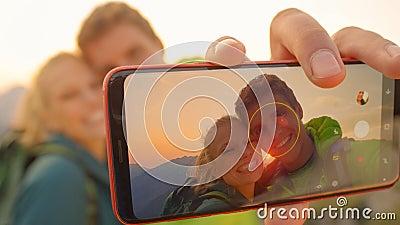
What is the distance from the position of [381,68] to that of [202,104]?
174mm

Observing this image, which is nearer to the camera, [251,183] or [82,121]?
[251,183]

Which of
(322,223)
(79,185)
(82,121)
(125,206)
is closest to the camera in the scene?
(125,206)

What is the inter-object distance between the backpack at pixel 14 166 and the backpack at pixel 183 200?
2.31ft

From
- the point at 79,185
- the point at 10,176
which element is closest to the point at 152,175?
the point at 79,185

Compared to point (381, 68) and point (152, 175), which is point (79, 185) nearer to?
point (152, 175)

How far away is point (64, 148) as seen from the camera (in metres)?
1.17

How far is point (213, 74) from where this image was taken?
16.6 inches

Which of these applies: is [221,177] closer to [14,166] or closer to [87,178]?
[87,178]

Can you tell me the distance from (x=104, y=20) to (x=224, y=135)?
769mm

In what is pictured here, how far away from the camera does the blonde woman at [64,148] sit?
1066 millimetres
